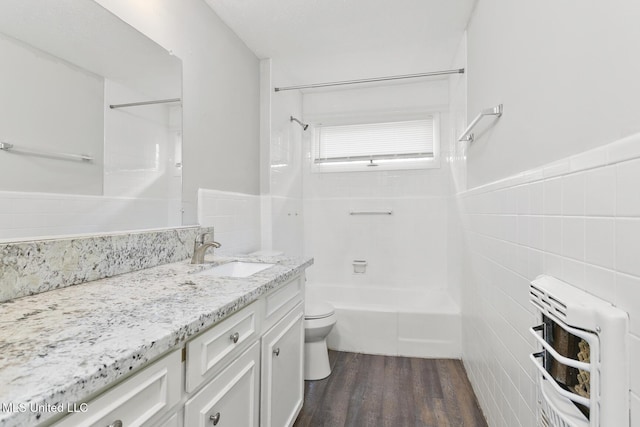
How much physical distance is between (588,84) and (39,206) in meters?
1.69

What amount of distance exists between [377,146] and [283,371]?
8.11 feet

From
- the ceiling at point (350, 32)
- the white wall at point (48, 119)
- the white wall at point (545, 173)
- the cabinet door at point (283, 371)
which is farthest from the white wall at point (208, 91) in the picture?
the white wall at point (545, 173)

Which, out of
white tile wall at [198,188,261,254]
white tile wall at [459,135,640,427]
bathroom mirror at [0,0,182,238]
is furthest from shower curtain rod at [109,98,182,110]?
white tile wall at [459,135,640,427]

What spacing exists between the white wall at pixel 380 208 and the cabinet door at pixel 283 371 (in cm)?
175

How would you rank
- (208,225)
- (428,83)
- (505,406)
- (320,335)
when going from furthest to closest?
(428,83)
(320,335)
(208,225)
(505,406)

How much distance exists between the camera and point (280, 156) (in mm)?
2814

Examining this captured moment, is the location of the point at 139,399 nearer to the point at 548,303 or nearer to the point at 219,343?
the point at 219,343

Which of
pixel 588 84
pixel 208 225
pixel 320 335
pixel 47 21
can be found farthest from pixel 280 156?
pixel 588 84

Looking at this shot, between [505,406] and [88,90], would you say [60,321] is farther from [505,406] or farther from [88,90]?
[505,406]

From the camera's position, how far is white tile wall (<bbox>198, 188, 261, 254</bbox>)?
6.26 ft

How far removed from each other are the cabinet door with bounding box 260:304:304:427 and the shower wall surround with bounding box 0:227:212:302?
0.66 m

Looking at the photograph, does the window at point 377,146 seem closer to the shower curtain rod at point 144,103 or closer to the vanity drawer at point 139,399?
the shower curtain rod at point 144,103

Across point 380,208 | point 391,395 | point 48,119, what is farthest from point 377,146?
point 48,119

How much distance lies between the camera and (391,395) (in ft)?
6.38
